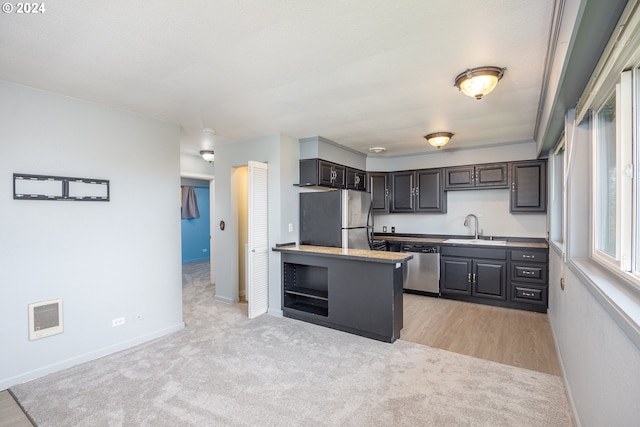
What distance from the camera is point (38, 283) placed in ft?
8.29

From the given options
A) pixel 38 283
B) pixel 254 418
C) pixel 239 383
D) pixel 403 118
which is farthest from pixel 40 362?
pixel 403 118

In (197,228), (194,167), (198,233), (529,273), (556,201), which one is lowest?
(529,273)

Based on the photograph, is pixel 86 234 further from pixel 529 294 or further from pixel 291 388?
pixel 529 294

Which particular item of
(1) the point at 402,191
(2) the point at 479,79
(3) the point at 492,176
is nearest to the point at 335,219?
(1) the point at 402,191

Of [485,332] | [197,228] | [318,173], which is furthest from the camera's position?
[197,228]

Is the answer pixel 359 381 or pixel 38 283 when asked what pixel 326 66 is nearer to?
pixel 359 381

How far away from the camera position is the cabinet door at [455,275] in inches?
175

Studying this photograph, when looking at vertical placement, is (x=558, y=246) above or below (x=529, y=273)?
above

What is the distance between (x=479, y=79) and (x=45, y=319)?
12.9 feet

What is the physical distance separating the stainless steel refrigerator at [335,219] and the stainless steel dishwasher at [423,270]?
91 cm

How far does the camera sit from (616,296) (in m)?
1.26

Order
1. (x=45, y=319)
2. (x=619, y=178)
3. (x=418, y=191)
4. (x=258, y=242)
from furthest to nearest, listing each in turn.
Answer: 1. (x=418, y=191)
2. (x=258, y=242)
3. (x=45, y=319)
4. (x=619, y=178)

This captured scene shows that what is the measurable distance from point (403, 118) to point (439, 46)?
147 cm

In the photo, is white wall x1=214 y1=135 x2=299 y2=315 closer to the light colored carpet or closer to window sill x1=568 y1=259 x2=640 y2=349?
the light colored carpet
